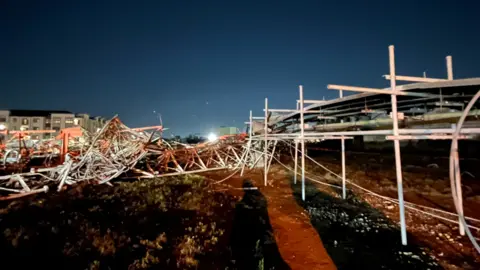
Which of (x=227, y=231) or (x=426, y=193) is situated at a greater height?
(x=426, y=193)

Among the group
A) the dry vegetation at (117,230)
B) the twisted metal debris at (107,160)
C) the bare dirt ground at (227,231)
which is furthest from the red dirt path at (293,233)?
the twisted metal debris at (107,160)

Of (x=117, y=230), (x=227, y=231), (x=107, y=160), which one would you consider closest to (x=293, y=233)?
(x=227, y=231)

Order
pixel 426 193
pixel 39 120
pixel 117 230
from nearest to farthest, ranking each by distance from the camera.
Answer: pixel 117 230 → pixel 426 193 → pixel 39 120

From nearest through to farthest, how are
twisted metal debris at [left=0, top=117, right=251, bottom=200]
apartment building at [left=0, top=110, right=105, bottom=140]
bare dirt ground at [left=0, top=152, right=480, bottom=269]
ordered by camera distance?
bare dirt ground at [left=0, top=152, right=480, bottom=269] < twisted metal debris at [left=0, top=117, right=251, bottom=200] < apartment building at [left=0, top=110, right=105, bottom=140]

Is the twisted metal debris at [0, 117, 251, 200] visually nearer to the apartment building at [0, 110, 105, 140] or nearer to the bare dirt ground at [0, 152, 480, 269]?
the bare dirt ground at [0, 152, 480, 269]

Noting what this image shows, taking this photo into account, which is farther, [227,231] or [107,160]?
[107,160]

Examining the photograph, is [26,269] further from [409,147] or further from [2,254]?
[409,147]

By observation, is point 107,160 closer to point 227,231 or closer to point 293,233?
point 227,231

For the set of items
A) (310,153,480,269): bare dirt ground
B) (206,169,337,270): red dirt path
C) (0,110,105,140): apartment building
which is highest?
(0,110,105,140): apartment building

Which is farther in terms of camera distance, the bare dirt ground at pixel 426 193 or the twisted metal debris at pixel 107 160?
the twisted metal debris at pixel 107 160

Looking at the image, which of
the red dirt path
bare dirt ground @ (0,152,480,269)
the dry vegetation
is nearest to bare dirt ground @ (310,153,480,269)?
bare dirt ground @ (0,152,480,269)

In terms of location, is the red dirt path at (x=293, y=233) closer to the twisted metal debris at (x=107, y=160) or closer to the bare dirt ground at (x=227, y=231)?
the bare dirt ground at (x=227, y=231)

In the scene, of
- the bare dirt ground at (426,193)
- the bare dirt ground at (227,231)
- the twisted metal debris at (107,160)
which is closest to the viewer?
the bare dirt ground at (227,231)

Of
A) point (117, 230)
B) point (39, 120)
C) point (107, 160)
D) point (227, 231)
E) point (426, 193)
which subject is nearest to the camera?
Result: point (117, 230)
